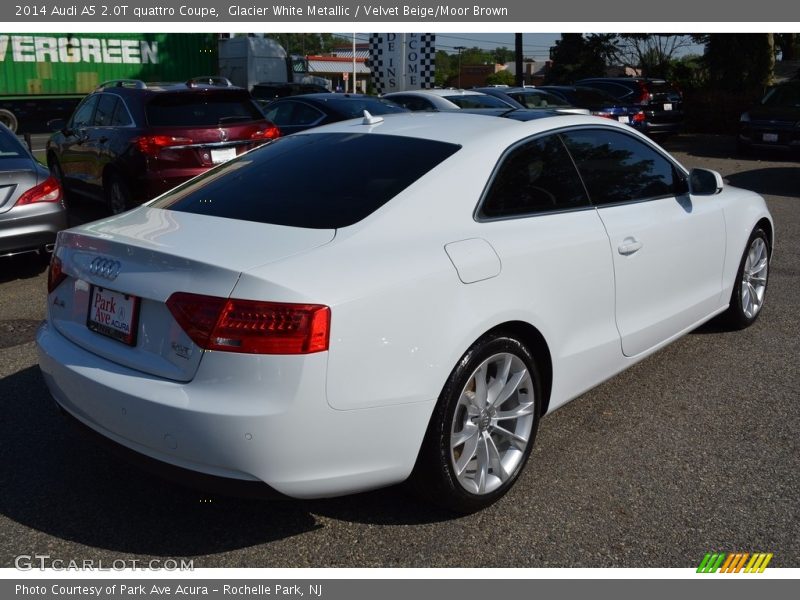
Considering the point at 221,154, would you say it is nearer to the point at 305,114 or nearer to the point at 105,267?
the point at 305,114

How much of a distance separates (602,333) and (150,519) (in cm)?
Answer: 215

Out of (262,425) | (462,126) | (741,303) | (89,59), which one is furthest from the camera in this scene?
(89,59)

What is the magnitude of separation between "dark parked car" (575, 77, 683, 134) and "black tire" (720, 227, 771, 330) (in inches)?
520

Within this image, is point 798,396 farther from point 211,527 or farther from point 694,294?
point 211,527

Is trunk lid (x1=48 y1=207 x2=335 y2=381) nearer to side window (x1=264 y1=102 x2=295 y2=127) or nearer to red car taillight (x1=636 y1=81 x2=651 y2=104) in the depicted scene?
side window (x1=264 y1=102 x2=295 y2=127)

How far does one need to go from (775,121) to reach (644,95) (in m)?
3.07

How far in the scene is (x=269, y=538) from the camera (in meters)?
3.16

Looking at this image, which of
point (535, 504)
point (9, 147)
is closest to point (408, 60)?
point (9, 147)

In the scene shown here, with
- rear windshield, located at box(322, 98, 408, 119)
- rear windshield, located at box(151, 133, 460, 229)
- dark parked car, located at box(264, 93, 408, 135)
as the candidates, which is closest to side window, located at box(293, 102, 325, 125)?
dark parked car, located at box(264, 93, 408, 135)

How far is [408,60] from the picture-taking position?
1938cm

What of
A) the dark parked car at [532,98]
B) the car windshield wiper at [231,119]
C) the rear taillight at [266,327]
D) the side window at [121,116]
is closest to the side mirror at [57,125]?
the side window at [121,116]

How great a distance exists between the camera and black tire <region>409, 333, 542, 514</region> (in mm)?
3045

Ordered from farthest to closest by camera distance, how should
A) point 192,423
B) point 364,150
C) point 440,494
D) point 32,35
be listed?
point 32,35 → point 364,150 → point 440,494 → point 192,423

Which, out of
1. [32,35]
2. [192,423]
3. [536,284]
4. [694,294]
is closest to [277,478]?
[192,423]
